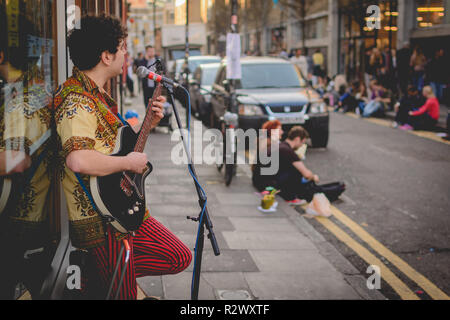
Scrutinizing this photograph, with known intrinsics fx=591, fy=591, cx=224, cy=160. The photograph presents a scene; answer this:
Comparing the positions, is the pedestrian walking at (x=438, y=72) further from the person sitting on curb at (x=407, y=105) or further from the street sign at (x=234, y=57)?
the street sign at (x=234, y=57)

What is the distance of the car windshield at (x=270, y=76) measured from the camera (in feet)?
41.3

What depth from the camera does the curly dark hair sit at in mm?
2592

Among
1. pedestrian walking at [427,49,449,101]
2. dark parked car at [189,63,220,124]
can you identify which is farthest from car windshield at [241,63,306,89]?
A: pedestrian walking at [427,49,449,101]

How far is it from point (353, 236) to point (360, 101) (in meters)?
12.8

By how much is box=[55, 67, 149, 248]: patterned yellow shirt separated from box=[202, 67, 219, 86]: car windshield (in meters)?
14.8

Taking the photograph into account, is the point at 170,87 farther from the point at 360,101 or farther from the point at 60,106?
the point at 360,101

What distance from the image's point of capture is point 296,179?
292 inches

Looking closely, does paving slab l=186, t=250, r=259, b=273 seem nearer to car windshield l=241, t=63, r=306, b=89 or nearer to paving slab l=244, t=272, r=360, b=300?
paving slab l=244, t=272, r=360, b=300

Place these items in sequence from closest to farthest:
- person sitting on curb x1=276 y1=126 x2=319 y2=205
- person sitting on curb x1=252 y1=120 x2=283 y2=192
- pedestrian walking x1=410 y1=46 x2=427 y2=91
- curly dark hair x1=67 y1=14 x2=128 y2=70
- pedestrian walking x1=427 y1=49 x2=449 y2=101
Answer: curly dark hair x1=67 y1=14 x2=128 y2=70
person sitting on curb x1=276 y1=126 x2=319 y2=205
person sitting on curb x1=252 y1=120 x2=283 y2=192
pedestrian walking x1=427 y1=49 x2=449 y2=101
pedestrian walking x1=410 y1=46 x2=427 y2=91

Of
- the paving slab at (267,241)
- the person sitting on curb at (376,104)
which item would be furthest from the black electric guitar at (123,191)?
the person sitting on curb at (376,104)

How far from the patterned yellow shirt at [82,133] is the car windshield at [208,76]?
1485cm

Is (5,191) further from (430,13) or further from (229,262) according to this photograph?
(430,13)

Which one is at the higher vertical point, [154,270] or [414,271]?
[154,270]
